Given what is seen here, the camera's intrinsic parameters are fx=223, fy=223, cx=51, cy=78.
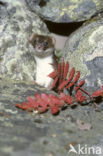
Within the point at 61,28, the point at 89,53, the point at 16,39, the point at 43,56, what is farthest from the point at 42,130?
the point at 61,28

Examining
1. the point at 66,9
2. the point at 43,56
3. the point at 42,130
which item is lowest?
the point at 42,130

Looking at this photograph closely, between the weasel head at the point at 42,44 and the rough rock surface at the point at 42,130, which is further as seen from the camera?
the weasel head at the point at 42,44

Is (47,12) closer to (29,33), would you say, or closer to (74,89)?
(29,33)

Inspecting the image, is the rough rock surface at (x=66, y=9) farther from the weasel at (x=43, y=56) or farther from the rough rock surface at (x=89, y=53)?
the weasel at (x=43, y=56)

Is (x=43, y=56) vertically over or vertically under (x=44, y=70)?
over

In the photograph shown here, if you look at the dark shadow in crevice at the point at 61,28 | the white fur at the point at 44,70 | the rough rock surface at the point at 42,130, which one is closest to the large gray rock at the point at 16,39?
the white fur at the point at 44,70

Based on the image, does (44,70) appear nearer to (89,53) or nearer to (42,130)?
(89,53)
